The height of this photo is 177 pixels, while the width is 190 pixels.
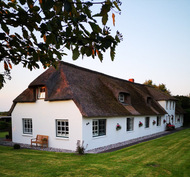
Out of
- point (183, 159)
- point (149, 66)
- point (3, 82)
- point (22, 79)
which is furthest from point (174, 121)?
point (3, 82)

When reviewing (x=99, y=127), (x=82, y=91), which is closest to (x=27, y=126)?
(x=82, y=91)

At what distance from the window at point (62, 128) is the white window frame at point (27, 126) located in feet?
11.0

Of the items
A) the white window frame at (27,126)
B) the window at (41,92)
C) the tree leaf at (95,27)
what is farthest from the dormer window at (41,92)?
the tree leaf at (95,27)

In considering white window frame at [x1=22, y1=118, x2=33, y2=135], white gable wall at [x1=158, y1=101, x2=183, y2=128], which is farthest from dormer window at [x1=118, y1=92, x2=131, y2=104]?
white gable wall at [x1=158, y1=101, x2=183, y2=128]

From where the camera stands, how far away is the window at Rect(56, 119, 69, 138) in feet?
43.6

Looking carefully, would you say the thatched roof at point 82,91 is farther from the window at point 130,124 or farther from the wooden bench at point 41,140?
the wooden bench at point 41,140

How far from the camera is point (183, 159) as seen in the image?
10.1 m

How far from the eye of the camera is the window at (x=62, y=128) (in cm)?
1330

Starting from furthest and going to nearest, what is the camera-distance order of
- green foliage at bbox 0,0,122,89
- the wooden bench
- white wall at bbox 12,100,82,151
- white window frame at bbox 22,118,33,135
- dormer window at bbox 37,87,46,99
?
white window frame at bbox 22,118,33,135 → dormer window at bbox 37,87,46,99 → the wooden bench → white wall at bbox 12,100,82,151 → green foliage at bbox 0,0,122,89

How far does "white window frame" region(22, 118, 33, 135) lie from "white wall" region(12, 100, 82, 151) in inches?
10.6

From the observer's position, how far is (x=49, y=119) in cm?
1409

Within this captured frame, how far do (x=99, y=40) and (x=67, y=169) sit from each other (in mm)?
7194

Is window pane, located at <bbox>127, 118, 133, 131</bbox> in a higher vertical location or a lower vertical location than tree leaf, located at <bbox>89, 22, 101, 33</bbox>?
lower

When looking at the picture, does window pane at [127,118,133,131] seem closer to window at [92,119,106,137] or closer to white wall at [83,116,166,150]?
white wall at [83,116,166,150]
